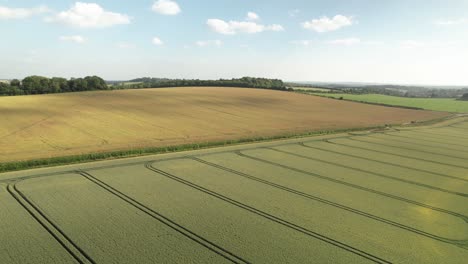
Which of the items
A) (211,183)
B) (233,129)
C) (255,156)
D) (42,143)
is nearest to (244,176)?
(211,183)

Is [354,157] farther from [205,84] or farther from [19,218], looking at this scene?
[205,84]

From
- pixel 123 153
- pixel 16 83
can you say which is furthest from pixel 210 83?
pixel 123 153

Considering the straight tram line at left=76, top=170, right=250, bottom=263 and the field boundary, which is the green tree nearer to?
the field boundary

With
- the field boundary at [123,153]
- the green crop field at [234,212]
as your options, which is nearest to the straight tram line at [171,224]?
the green crop field at [234,212]

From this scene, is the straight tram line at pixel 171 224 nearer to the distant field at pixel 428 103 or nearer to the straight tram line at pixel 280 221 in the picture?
the straight tram line at pixel 280 221

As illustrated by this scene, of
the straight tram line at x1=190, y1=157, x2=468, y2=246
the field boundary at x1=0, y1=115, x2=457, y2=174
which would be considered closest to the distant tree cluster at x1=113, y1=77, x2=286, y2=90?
the field boundary at x1=0, y1=115, x2=457, y2=174

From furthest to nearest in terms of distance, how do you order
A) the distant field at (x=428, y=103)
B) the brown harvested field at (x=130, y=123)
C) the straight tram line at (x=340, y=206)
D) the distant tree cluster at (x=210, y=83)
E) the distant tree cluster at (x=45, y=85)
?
the distant tree cluster at (x=210, y=83), the distant field at (x=428, y=103), the distant tree cluster at (x=45, y=85), the brown harvested field at (x=130, y=123), the straight tram line at (x=340, y=206)
